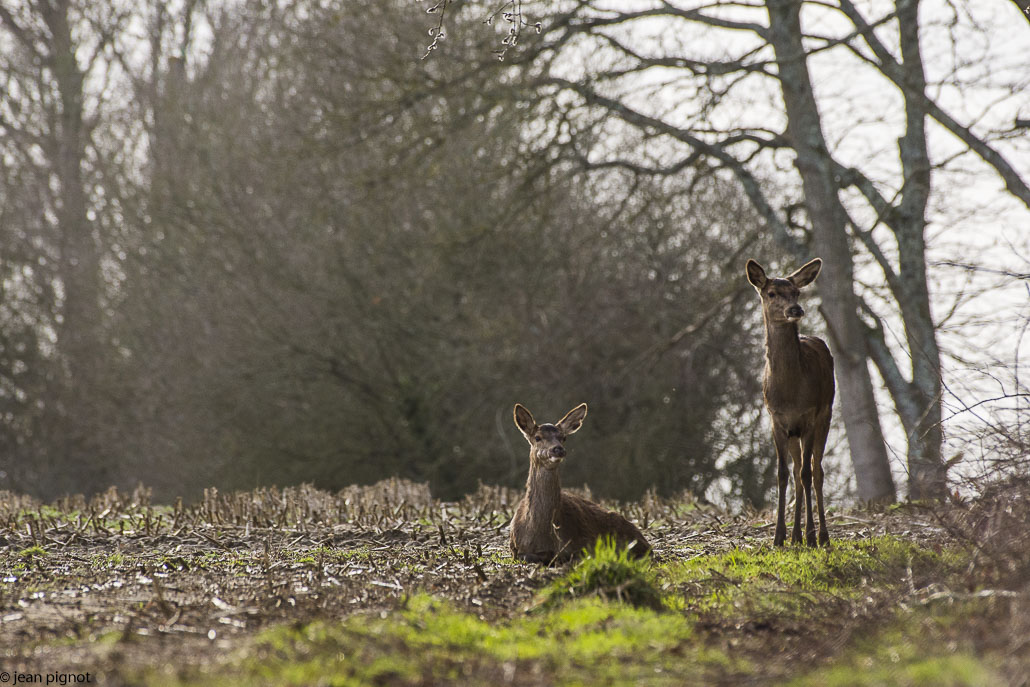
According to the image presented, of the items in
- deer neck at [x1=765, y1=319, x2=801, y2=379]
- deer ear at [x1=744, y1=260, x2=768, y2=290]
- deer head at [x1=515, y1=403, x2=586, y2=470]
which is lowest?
deer head at [x1=515, y1=403, x2=586, y2=470]

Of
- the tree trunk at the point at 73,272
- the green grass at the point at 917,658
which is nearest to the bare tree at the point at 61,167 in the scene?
the tree trunk at the point at 73,272

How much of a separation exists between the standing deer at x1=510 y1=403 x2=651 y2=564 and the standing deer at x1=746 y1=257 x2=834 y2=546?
124cm

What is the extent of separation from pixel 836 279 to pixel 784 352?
25.9 ft

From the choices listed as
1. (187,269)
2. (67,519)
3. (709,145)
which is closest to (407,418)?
(187,269)

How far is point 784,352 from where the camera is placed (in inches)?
323

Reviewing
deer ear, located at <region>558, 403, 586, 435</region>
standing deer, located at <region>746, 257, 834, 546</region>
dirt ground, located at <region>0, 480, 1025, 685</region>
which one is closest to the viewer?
dirt ground, located at <region>0, 480, 1025, 685</region>

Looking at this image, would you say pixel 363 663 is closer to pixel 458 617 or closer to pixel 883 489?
pixel 458 617

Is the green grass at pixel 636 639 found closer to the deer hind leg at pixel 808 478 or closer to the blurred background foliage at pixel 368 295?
the deer hind leg at pixel 808 478

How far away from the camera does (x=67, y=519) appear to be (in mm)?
10422

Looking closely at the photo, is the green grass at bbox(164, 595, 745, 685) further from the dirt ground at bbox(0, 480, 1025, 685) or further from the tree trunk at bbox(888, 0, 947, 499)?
the tree trunk at bbox(888, 0, 947, 499)

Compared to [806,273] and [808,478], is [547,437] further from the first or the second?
[806,273]

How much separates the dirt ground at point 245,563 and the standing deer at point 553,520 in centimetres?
25

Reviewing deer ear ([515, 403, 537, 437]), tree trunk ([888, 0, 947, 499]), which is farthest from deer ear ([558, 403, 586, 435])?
tree trunk ([888, 0, 947, 499])

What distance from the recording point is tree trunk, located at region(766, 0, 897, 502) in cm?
1561
